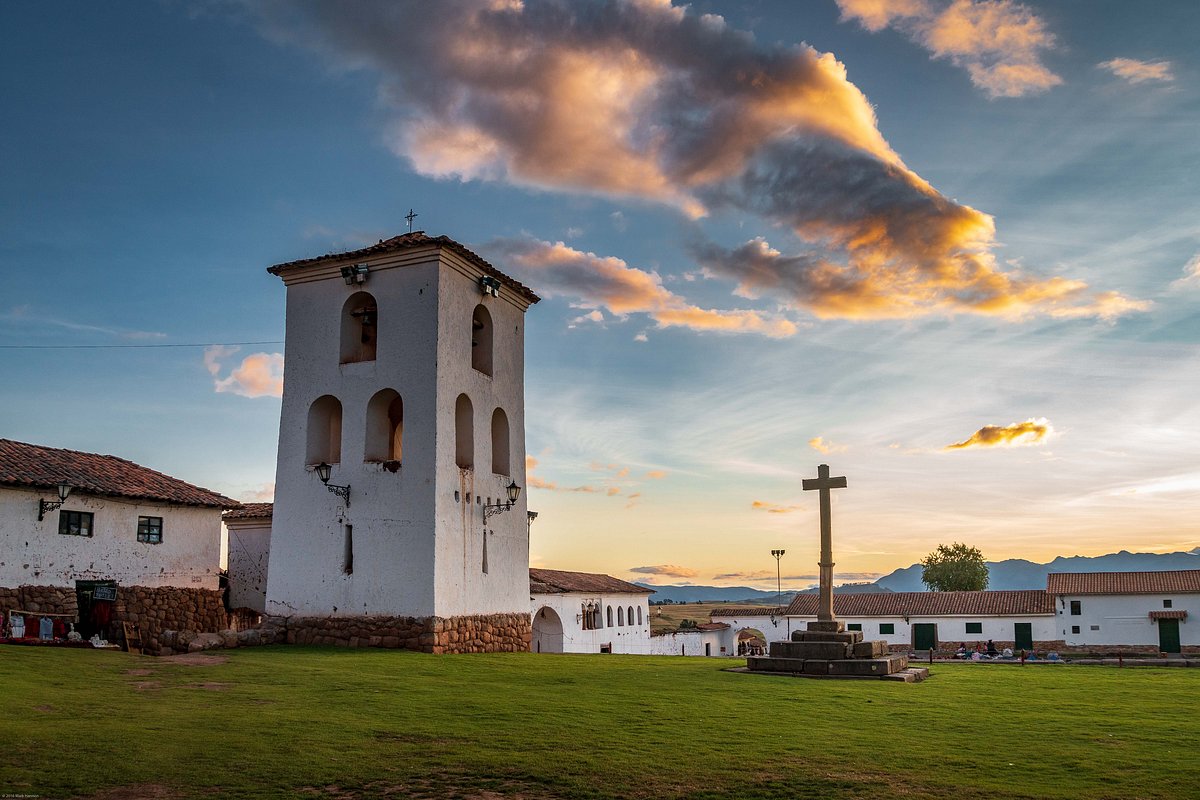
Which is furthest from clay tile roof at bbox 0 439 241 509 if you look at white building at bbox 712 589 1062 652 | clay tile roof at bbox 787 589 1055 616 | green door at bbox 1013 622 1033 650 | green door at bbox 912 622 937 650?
green door at bbox 1013 622 1033 650

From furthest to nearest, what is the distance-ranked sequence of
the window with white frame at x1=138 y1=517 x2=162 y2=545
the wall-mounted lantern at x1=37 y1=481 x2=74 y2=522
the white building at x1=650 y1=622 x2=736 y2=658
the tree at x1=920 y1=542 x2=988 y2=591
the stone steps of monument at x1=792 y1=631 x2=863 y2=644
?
the tree at x1=920 y1=542 x2=988 y2=591
the white building at x1=650 y1=622 x2=736 y2=658
the window with white frame at x1=138 y1=517 x2=162 y2=545
the wall-mounted lantern at x1=37 y1=481 x2=74 y2=522
the stone steps of monument at x1=792 y1=631 x2=863 y2=644

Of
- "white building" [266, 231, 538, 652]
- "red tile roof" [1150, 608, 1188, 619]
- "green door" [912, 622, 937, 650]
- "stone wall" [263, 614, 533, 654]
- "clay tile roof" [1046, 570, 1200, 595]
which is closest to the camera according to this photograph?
"stone wall" [263, 614, 533, 654]

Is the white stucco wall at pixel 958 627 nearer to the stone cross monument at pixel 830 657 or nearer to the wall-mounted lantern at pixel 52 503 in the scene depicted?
the stone cross monument at pixel 830 657

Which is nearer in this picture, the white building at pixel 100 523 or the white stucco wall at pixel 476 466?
the white building at pixel 100 523

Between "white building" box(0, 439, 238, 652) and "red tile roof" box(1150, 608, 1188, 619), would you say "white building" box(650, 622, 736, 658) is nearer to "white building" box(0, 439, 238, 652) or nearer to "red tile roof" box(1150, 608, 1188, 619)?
"red tile roof" box(1150, 608, 1188, 619)

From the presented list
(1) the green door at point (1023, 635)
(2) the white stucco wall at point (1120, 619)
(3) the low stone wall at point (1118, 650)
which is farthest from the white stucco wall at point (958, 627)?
(3) the low stone wall at point (1118, 650)

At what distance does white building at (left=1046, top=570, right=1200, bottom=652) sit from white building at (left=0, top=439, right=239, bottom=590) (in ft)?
146

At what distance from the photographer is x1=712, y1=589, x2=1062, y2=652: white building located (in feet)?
171

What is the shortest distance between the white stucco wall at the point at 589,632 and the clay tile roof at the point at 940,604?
11027 millimetres

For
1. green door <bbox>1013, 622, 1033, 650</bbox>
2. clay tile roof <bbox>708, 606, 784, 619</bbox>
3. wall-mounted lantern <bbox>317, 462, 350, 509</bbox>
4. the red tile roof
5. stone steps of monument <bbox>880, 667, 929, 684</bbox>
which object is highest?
wall-mounted lantern <bbox>317, 462, 350, 509</bbox>

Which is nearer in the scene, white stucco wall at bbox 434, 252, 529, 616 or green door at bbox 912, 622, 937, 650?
white stucco wall at bbox 434, 252, 529, 616

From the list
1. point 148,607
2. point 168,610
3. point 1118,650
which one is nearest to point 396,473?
point 148,607

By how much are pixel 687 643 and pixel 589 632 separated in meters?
14.6

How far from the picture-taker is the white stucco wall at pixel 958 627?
51875 mm
